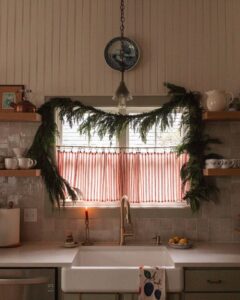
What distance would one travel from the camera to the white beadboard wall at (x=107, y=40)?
2951 millimetres

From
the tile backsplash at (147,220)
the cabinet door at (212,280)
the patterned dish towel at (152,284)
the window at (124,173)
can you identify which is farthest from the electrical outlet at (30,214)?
the cabinet door at (212,280)

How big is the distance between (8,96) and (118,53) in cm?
103

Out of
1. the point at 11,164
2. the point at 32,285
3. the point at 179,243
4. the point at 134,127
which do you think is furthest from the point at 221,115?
the point at 32,285

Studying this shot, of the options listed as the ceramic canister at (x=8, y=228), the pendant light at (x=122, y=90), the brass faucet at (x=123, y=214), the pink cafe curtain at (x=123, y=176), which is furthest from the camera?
the pink cafe curtain at (x=123, y=176)

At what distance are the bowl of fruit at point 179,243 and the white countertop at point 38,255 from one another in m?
0.75

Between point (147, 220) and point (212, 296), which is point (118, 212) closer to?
point (147, 220)

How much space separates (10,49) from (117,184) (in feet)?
4.97

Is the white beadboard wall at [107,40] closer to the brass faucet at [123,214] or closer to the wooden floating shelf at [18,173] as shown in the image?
the wooden floating shelf at [18,173]

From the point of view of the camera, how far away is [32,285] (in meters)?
2.19

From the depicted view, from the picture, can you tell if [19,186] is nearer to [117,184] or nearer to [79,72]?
[117,184]

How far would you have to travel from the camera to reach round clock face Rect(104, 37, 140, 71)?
9.59ft

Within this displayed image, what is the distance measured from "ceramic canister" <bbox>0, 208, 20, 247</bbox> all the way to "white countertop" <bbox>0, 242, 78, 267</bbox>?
0.06 m

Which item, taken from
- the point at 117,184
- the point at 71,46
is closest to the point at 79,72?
the point at 71,46

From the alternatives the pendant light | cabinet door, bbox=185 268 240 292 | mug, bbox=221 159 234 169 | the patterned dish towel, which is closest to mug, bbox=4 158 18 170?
the pendant light
